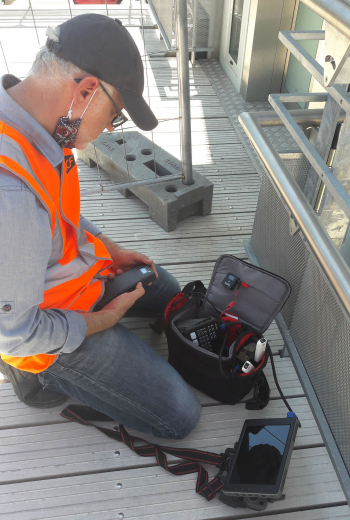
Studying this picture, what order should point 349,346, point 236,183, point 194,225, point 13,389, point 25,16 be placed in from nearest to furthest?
point 349,346, point 13,389, point 194,225, point 236,183, point 25,16

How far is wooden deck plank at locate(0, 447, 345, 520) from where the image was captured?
148 cm

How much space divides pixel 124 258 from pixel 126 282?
17 centimetres

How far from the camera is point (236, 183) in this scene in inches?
117

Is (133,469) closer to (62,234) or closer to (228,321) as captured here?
(228,321)

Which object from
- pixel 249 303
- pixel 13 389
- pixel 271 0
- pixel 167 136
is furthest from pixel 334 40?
pixel 271 0

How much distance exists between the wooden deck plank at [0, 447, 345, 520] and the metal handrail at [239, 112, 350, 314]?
0.78m

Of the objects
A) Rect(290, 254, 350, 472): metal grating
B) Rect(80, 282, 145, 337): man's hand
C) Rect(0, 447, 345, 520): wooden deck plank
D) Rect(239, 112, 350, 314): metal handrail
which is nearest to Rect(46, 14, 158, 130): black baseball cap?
Rect(239, 112, 350, 314): metal handrail

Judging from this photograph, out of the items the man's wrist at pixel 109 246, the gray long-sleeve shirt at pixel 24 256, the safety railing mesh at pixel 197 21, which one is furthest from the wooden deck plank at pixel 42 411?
the safety railing mesh at pixel 197 21

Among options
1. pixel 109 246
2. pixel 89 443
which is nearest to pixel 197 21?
pixel 109 246

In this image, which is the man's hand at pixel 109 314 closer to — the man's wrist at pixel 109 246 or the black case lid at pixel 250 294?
the man's wrist at pixel 109 246

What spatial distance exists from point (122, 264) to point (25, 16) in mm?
4454

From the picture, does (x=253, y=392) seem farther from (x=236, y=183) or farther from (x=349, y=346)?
(x=236, y=183)

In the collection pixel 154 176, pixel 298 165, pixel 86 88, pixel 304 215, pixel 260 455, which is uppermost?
pixel 86 88

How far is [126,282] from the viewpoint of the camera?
180cm
